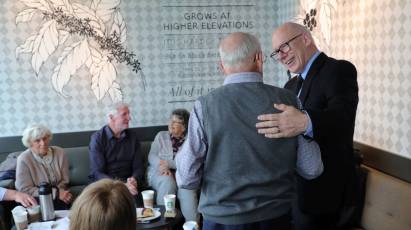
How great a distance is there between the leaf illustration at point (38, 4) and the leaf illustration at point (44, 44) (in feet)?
0.45

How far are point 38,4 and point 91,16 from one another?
0.50m

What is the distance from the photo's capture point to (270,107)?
1412 mm

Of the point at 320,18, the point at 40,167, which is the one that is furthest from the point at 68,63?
the point at 320,18

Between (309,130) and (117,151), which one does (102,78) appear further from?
(309,130)

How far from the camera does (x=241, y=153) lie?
142 centimetres

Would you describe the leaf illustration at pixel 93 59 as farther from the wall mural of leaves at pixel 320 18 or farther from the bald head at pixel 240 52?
the bald head at pixel 240 52

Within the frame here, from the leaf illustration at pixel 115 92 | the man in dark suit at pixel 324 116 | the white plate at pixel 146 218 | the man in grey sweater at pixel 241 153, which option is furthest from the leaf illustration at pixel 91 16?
the man in grey sweater at pixel 241 153

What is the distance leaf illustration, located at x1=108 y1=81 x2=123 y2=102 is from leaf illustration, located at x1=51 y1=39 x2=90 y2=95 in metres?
0.38

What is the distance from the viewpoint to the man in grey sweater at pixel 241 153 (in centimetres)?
141

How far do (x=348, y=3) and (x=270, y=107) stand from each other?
209 centimetres

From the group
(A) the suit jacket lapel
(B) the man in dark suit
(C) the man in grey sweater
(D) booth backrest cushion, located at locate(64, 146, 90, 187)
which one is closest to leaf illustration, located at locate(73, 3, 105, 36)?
(D) booth backrest cushion, located at locate(64, 146, 90, 187)

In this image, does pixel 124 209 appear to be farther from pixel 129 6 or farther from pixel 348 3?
pixel 129 6

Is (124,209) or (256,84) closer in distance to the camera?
(124,209)

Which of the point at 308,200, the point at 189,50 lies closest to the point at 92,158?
the point at 189,50
